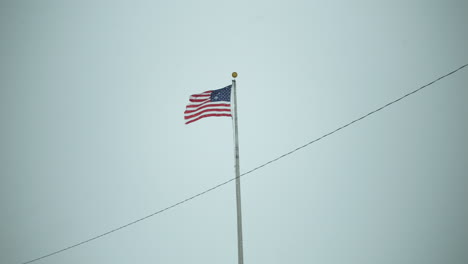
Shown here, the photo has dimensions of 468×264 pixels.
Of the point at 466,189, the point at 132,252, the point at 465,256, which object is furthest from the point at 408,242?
the point at 132,252

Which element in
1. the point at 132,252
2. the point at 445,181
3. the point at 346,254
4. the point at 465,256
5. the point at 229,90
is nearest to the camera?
the point at 229,90

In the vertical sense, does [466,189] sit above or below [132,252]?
above

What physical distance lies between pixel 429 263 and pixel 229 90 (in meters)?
34.0

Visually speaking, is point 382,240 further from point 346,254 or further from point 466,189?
point 466,189

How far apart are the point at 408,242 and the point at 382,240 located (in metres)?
3.95

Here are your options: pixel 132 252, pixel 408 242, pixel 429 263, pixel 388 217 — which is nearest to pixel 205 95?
pixel 429 263

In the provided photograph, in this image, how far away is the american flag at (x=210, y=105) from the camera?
30.3 ft

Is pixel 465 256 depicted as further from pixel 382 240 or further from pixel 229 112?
pixel 229 112

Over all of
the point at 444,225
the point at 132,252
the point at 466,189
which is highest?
the point at 466,189

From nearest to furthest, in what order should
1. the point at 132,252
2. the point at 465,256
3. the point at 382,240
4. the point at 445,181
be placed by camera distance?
the point at 465,256
the point at 382,240
the point at 445,181
the point at 132,252

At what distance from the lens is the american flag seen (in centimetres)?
925

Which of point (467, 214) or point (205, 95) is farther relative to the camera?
point (467, 214)

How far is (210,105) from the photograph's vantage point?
9.45 meters

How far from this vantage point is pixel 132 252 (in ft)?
211
